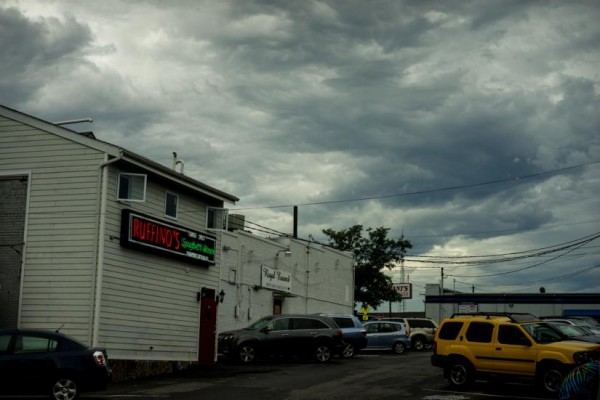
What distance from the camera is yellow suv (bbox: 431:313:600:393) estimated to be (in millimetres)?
17891

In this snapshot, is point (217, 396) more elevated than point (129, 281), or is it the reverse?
point (129, 281)

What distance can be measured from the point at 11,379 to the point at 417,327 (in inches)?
1086

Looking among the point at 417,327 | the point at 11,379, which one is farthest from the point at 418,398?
the point at 417,327

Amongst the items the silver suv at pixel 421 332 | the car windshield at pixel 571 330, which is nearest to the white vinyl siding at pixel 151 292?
the car windshield at pixel 571 330

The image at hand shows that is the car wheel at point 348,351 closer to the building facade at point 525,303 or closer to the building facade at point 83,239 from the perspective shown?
the building facade at point 83,239

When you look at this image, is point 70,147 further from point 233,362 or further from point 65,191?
point 233,362

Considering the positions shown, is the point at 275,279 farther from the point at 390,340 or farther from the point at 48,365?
the point at 48,365

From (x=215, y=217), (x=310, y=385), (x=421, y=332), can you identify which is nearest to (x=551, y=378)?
(x=310, y=385)

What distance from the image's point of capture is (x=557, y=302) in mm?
65125

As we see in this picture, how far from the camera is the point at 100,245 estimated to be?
21.3 m

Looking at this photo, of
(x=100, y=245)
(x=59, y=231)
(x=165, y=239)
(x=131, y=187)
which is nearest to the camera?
(x=100, y=245)

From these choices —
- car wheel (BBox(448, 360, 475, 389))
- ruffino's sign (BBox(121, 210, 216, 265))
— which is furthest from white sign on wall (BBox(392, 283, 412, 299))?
car wheel (BBox(448, 360, 475, 389))

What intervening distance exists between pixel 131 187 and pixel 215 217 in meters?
5.82

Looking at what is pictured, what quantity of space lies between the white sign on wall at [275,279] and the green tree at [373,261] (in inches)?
791
